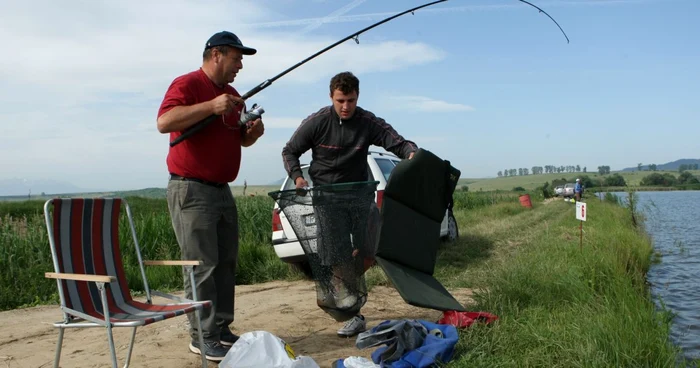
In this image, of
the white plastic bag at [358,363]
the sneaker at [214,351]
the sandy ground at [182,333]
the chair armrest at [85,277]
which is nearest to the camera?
the chair armrest at [85,277]

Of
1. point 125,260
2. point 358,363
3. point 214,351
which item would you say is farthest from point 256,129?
point 125,260

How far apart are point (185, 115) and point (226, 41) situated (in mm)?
601

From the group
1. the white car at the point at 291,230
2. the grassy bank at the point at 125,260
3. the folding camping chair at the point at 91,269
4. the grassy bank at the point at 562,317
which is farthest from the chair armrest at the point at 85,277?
the grassy bank at the point at 125,260

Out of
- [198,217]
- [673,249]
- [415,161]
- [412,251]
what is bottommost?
[673,249]

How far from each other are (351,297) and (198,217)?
1279 millimetres

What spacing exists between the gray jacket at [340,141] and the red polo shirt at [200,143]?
2.36ft

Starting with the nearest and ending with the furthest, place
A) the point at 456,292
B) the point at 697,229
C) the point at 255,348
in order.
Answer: the point at 255,348, the point at 456,292, the point at 697,229

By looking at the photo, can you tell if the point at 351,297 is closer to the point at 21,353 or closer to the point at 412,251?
the point at 412,251

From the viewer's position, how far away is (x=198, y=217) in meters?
4.29

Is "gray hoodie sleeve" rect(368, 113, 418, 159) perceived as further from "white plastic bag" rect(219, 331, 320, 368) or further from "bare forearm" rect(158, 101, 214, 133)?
"white plastic bag" rect(219, 331, 320, 368)

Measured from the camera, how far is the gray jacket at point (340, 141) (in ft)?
16.2

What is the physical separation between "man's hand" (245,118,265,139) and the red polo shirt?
205mm

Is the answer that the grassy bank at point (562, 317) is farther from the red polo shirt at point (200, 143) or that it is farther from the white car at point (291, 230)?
the red polo shirt at point (200, 143)

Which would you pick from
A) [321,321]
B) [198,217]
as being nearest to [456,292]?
[321,321]
